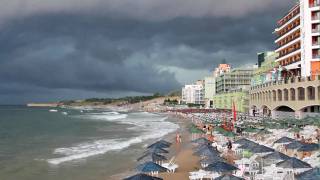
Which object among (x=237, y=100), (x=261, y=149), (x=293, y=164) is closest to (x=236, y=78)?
(x=237, y=100)

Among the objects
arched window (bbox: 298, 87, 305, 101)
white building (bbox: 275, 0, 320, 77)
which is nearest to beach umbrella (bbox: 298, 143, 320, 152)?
white building (bbox: 275, 0, 320, 77)

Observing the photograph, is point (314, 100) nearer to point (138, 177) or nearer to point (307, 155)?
point (307, 155)

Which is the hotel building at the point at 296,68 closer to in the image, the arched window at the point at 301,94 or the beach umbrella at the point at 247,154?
the arched window at the point at 301,94

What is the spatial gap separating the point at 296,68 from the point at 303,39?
6.50 meters

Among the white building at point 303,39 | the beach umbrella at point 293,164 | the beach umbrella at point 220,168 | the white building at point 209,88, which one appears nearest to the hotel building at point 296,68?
the white building at point 303,39

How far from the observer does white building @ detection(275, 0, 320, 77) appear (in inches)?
2226

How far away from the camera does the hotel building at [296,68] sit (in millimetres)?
53125

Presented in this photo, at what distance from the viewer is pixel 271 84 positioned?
67.2m

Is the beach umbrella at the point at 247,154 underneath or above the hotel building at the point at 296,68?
underneath

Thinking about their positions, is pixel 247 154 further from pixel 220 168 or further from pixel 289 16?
pixel 289 16

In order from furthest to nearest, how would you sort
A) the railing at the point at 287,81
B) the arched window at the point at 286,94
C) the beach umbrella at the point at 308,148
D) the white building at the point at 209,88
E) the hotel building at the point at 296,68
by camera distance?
the white building at the point at 209,88 < the arched window at the point at 286,94 < the hotel building at the point at 296,68 < the railing at the point at 287,81 < the beach umbrella at the point at 308,148

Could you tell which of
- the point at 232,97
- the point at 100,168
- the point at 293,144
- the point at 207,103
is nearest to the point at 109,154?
the point at 100,168

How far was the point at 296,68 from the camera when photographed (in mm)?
63594

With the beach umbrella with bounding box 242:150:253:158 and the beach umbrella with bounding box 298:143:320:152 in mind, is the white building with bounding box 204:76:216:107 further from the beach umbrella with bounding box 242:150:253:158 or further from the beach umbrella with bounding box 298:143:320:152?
the beach umbrella with bounding box 298:143:320:152
